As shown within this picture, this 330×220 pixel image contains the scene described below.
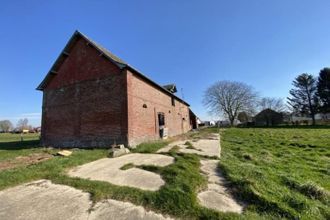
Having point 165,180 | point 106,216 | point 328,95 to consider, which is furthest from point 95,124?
point 328,95

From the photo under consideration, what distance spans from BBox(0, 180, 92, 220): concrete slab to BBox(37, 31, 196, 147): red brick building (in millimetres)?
6529

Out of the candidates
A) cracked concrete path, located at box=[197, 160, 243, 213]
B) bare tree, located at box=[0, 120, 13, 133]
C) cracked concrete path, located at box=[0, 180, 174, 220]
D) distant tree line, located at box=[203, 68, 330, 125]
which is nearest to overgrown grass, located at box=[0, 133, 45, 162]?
cracked concrete path, located at box=[0, 180, 174, 220]

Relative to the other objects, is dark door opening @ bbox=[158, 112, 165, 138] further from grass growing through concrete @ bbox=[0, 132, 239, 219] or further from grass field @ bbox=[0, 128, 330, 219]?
grass field @ bbox=[0, 128, 330, 219]

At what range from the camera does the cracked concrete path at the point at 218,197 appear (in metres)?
3.62

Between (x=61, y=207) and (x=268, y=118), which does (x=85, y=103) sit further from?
(x=268, y=118)

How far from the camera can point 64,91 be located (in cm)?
1476

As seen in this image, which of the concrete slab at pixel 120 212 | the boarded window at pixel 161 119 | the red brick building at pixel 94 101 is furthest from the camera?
the boarded window at pixel 161 119

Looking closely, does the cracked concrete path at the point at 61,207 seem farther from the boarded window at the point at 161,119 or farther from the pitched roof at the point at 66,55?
the boarded window at the point at 161,119

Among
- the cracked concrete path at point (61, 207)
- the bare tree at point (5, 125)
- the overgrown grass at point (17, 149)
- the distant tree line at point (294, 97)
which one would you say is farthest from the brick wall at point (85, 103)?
the bare tree at point (5, 125)

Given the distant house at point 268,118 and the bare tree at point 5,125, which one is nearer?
the distant house at point 268,118

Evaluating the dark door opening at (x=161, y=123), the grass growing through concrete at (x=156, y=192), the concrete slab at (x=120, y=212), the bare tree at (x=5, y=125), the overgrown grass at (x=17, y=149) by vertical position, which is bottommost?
the concrete slab at (x=120, y=212)

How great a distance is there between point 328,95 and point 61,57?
5016cm

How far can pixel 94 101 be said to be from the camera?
13.0m

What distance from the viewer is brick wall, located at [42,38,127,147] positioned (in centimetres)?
1208
